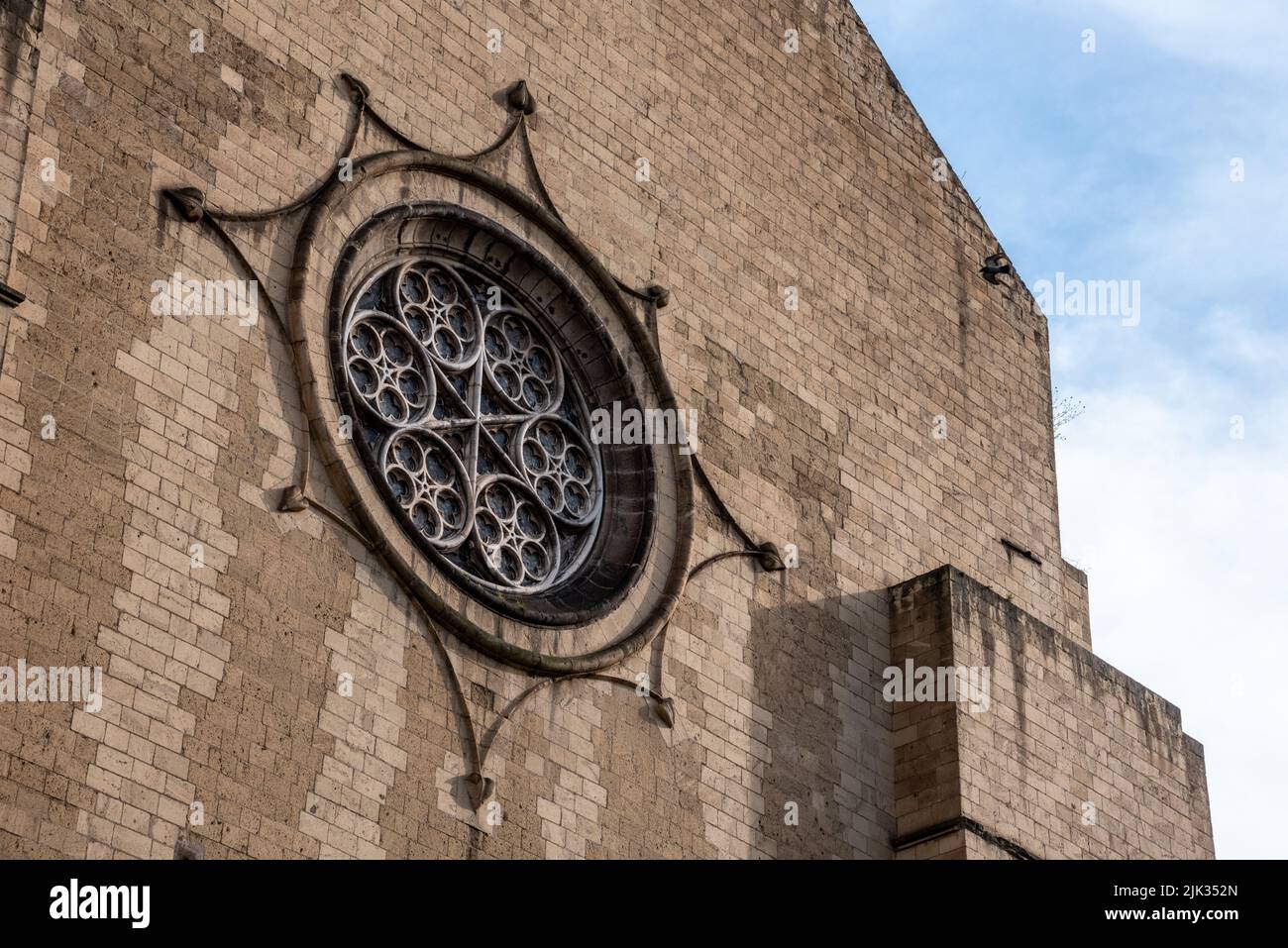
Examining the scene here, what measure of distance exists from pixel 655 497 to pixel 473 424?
1482 millimetres

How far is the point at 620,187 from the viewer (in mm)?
18078

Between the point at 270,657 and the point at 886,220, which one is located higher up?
the point at 886,220

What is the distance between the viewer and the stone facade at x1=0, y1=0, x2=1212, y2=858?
13438mm

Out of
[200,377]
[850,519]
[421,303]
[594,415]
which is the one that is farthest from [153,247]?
[850,519]

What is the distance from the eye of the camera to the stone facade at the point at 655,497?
13438 mm

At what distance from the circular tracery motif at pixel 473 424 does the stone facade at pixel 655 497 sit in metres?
0.57

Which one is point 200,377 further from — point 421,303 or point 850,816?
point 850,816

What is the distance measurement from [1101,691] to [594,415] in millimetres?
4697

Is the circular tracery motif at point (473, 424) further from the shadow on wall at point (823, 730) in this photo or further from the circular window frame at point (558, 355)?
the shadow on wall at point (823, 730)

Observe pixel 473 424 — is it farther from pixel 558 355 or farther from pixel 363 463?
pixel 363 463

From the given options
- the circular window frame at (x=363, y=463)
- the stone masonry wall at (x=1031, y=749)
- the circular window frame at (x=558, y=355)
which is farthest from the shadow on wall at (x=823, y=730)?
the circular window frame at (x=558, y=355)

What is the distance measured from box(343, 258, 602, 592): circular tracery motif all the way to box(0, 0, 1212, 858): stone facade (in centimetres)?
57

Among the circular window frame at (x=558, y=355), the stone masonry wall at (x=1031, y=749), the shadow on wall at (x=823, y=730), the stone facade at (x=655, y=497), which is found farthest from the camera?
the stone masonry wall at (x=1031, y=749)
